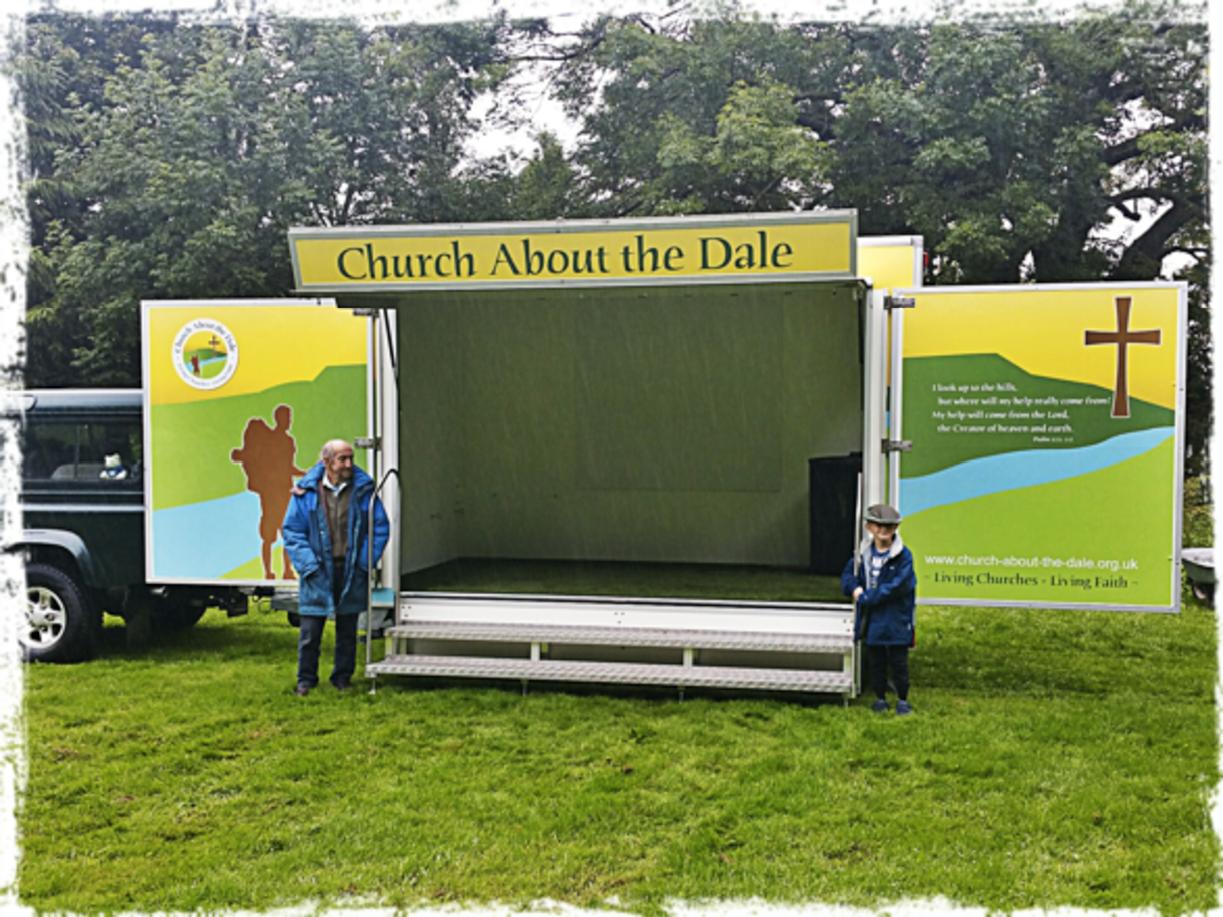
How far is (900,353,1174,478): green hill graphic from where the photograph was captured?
22.9ft

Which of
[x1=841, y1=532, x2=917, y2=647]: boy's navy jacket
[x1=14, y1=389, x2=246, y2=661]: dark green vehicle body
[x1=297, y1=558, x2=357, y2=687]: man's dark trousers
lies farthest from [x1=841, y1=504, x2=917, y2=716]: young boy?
[x1=14, y1=389, x2=246, y2=661]: dark green vehicle body

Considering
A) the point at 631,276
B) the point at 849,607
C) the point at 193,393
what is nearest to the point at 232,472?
the point at 193,393

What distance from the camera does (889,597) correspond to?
676cm

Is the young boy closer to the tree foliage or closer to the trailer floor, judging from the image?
the trailer floor

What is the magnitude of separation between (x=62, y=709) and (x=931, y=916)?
510cm

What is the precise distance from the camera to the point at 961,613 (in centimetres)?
1119

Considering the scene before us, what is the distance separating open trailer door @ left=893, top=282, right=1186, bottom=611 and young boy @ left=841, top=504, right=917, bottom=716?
1.41 ft

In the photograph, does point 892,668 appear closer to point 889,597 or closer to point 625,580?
point 889,597

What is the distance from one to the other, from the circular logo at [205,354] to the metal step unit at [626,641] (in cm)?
188

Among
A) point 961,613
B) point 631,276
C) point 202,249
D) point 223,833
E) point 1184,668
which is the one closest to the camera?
point 223,833

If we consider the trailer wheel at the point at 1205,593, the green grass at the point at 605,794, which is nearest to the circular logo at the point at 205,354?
the green grass at the point at 605,794

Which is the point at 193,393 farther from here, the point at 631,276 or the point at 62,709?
the point at 631,276

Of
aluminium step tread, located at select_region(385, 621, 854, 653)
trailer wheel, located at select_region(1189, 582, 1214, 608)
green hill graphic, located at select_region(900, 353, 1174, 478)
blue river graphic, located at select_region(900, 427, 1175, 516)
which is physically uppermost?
green hill graphic, located at select_region(900, 353, 1174, 478)

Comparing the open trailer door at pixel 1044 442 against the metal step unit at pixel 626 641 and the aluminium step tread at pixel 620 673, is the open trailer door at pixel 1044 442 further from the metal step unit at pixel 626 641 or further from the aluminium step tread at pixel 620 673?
the aluminium step tread at pixel 620 673
